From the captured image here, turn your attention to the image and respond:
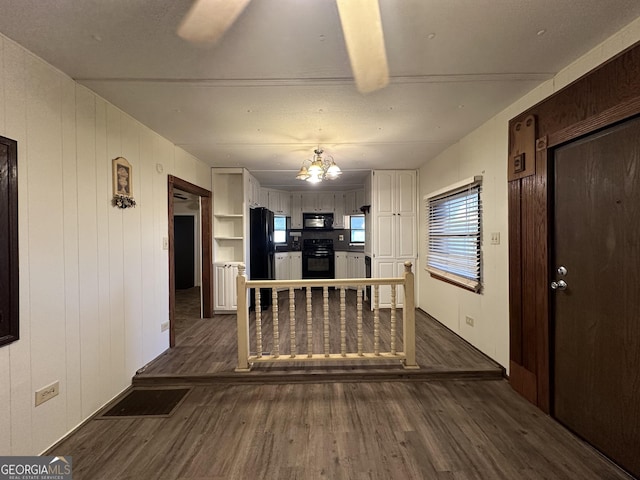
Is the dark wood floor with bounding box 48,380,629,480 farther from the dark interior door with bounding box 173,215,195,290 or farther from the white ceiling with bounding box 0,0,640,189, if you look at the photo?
the dark interior door with bounding box 173,215,195,290

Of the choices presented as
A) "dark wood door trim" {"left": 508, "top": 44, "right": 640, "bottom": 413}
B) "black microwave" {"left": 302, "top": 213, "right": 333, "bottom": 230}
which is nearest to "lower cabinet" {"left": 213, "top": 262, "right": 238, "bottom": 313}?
"black microwave" {"left": 302, "top": 213, "right": 333, "bottom": 230}

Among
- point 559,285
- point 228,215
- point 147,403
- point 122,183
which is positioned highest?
point 122,183

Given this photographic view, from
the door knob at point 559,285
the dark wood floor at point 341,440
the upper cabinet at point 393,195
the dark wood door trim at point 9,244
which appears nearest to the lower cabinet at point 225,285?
the dark wood floor at point 341,440

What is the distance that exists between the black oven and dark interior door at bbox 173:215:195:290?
3033 millimetres

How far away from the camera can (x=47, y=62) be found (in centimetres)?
179

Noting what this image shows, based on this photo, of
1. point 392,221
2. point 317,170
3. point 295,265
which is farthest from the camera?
point 295,265

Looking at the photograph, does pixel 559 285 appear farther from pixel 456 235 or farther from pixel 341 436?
pixel 341 436

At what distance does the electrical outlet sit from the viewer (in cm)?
171

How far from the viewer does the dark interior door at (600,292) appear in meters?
1.55

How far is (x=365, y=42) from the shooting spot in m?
1.64

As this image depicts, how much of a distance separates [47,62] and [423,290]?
15.8 feet

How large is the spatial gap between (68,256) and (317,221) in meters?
5.23

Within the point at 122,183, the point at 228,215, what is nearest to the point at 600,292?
the point at 122,183
